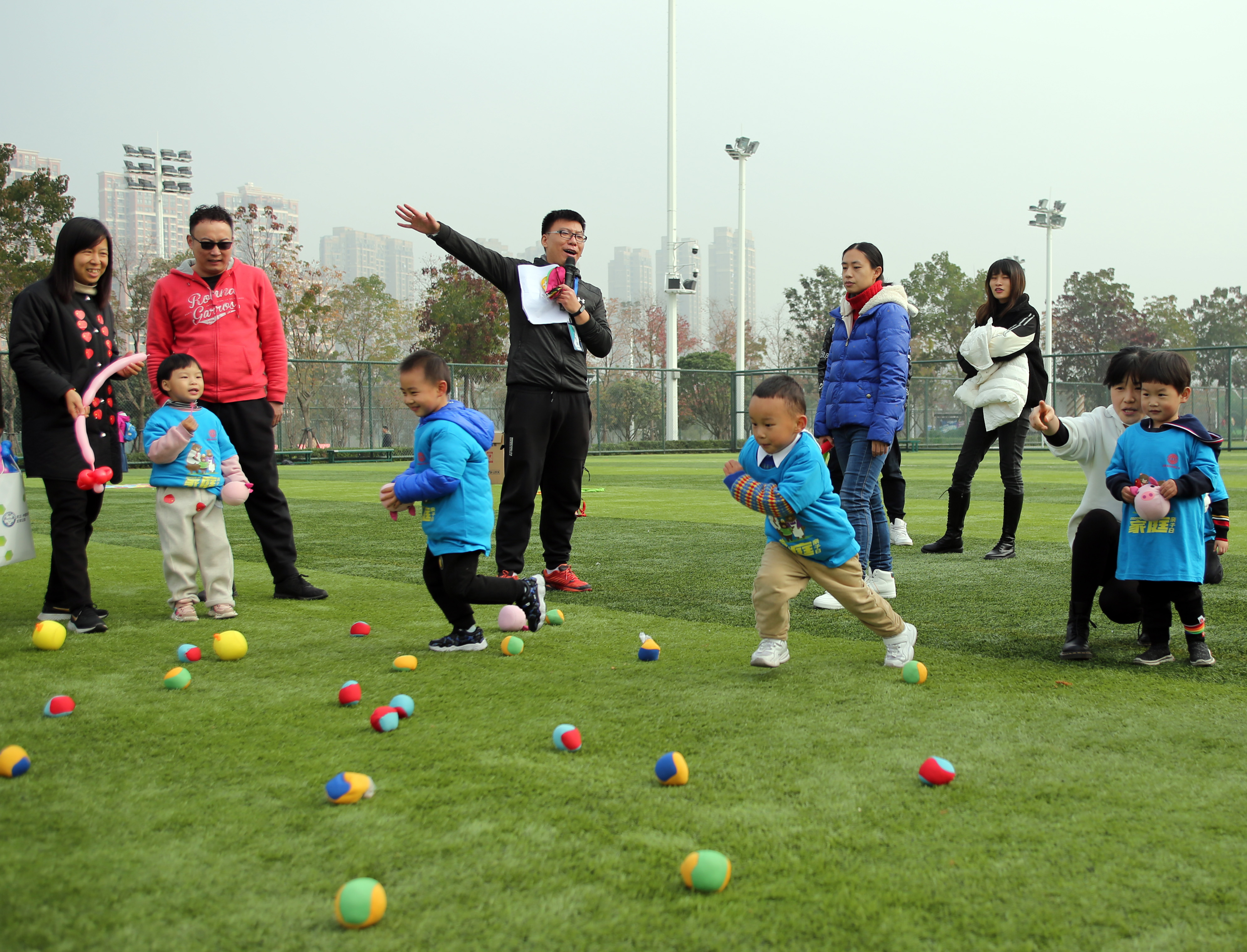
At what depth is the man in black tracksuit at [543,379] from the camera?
5473mm

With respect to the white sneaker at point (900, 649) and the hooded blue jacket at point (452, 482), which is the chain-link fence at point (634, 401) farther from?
the white sneaker at point (900, 649)

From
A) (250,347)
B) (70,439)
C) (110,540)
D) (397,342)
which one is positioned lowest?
(110,540)

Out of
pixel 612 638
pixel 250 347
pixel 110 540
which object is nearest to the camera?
pixel 612 638

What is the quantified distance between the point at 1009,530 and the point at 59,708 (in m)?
5.81

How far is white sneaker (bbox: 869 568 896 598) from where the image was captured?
209 inches

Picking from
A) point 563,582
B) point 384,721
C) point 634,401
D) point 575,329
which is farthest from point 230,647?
point 634,401

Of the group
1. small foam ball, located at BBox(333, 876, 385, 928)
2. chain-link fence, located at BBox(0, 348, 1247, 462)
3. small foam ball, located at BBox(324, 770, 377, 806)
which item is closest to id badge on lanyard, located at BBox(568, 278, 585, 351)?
small foam ball, located at BBox(324, 770, 377, 806)

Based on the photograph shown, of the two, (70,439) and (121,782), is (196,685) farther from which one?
(70,439)

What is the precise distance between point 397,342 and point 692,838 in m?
53.3

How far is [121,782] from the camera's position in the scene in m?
2.55

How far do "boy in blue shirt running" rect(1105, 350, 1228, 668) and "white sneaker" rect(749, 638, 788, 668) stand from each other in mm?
934

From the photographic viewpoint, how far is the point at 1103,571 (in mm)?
3959

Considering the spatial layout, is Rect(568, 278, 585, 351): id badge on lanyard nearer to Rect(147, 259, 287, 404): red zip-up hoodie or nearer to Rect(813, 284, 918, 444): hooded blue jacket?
Rect(813, 284, 918, 444): hooded blue jacket

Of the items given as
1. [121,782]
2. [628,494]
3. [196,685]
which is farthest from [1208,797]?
[628,494]
